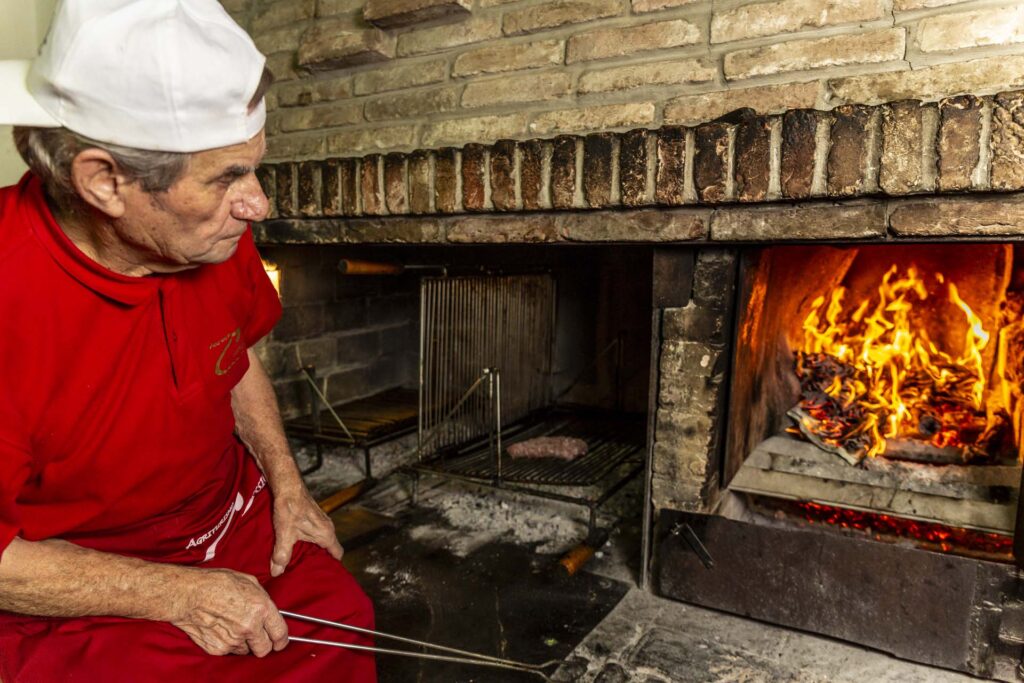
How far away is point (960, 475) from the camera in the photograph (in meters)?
2.11

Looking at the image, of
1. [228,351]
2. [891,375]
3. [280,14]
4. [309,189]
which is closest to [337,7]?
[280,14]

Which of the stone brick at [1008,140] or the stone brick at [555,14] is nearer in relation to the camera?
the stone brick at [1008,140]

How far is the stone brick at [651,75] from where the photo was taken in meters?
1.85

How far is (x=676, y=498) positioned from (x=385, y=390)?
2.41 m

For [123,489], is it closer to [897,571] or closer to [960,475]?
[897,571]

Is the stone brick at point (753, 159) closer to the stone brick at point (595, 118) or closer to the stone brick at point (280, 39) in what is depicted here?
the stone brick at point (595, 118)

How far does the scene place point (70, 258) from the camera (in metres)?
1.16

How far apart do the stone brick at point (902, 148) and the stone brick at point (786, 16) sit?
0.27 metres

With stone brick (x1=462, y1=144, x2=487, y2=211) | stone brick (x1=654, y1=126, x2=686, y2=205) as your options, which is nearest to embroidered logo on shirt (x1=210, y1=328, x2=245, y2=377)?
stone brick (x1=462, y1=144, x2=487, y2=211)

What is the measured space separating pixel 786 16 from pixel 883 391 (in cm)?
137

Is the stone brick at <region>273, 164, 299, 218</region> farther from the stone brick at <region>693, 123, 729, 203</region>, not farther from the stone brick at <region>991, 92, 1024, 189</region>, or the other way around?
the stone brick at <region>991, 92, 1024, 189</region>

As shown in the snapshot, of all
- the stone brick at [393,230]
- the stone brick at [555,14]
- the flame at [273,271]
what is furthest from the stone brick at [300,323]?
the stone brick at [555,14]

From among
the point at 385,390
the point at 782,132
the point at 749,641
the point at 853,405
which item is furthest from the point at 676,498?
the point at 385,390

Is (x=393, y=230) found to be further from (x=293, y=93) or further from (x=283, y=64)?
(x=283, y=64)
